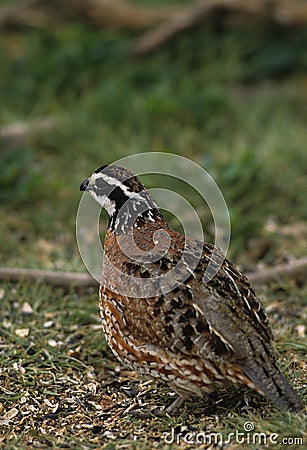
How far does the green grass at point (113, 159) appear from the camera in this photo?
464 cm

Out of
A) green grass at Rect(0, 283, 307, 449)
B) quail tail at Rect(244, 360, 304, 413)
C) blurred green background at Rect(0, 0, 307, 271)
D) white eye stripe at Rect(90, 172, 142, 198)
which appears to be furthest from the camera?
blurred green background at Rect(0, 0, 307, 271)

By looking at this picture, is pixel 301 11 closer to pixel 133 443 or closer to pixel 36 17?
pixel 36 17

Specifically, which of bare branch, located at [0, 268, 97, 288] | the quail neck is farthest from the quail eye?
bare branch, located at [0, 268, 97, 288]

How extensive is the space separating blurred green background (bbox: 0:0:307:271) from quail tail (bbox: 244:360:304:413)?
8.74ft

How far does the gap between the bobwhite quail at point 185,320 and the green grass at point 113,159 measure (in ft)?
0.94

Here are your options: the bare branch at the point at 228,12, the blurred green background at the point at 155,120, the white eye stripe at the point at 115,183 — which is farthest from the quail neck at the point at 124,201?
the bare branch at the point at 228,12

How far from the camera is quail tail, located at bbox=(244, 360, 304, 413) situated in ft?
13.7

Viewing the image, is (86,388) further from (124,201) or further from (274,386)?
(274,386)

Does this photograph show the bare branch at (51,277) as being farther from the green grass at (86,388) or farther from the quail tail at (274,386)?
the quail tail at (274,386)

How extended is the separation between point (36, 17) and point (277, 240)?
19.2 ft

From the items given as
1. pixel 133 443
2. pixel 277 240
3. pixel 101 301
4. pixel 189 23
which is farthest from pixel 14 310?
pixel 189 23

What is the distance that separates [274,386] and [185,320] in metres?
0.60

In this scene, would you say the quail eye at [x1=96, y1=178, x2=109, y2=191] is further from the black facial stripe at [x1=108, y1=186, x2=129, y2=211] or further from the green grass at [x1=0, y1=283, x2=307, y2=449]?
the green grass at [x1=0, y1=283, x2=307, y2=449]

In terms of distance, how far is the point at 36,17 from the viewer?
11.1 m
